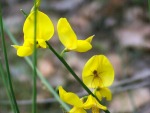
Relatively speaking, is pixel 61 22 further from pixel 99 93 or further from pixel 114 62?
pixel 114 62

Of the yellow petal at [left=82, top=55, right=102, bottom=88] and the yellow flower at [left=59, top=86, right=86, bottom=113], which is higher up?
the yellow petal at [left=82, top=55, right=102, bottom=88]

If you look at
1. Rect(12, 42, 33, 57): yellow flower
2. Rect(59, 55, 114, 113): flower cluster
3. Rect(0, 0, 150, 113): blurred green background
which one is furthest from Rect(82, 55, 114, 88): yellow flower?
Rect(0, 0, 150, 113): blurred green background

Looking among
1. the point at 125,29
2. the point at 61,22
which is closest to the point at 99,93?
the point at 61,22

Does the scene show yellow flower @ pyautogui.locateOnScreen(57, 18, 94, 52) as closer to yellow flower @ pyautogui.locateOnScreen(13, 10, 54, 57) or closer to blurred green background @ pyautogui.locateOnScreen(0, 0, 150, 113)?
yellow flower @ pyautogui.locateOnScreen(13, 10, 54, 57)

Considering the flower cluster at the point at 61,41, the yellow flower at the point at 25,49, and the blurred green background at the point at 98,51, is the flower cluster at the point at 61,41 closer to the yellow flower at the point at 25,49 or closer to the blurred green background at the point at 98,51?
the yellow flower at the point at 25,49

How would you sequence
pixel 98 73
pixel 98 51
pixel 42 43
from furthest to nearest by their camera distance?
1. pixel 98 51
2. pixel 98 73
3. pixel 42 43

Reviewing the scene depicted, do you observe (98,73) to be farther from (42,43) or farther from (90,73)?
(42,43)

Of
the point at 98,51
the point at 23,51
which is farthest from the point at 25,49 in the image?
the point at 98,51
